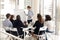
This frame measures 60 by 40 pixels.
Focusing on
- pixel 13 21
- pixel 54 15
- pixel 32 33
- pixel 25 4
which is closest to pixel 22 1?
pixel 25 4

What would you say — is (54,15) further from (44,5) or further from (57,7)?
(44,5)

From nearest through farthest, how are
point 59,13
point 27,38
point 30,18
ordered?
point 27,38 → point 59,13 → point 30,18

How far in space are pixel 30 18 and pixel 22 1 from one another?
1.00 meters

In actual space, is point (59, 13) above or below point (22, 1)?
below

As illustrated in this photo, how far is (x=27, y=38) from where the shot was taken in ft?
13.5

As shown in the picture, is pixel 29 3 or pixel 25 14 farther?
pixel 29 3

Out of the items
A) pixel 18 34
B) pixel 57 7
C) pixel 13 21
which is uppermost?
pixel 57 7

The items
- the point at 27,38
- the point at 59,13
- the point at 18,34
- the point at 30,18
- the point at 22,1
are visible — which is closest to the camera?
the point at 27,38

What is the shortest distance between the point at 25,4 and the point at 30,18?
898 millimetres

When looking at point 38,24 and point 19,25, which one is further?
point 19,25

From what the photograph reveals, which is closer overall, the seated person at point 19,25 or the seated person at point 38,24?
the seated person at point 38,24

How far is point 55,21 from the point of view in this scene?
6102mm

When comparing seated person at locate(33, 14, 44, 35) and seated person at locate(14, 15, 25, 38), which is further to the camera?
seated person at locate(14, 15, 25, 38)

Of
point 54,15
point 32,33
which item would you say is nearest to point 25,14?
point 54,15
